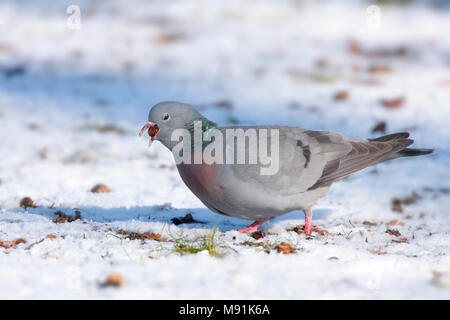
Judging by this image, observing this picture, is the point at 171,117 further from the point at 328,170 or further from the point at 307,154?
the point at 328,170

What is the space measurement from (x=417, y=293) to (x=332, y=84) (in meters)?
5.14

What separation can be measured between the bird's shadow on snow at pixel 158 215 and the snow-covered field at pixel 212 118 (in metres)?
0.02

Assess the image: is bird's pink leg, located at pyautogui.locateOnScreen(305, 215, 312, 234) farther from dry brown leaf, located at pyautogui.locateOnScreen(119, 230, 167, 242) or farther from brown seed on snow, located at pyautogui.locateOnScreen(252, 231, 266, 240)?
dry brown leaf, located at pyautogui.locateOnScreen(119, 230, 167, 242)

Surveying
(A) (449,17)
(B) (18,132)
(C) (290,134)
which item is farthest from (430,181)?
(A) (449,17)

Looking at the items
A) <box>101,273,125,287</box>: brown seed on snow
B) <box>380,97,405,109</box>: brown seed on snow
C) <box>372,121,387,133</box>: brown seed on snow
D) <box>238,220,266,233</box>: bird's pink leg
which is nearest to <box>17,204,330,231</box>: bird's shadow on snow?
<box>238,220,266,233</box>: bird's pink leg

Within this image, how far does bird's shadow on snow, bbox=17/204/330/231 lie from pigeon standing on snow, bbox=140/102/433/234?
1.15 feet

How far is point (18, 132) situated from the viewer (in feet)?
20.9

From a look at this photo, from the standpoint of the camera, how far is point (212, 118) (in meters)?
6.66

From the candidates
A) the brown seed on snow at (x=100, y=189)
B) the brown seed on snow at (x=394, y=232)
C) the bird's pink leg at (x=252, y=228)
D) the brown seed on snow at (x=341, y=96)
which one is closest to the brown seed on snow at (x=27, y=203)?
the brown seed on snow at (x=100, y=189)

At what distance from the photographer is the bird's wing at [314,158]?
3715mm

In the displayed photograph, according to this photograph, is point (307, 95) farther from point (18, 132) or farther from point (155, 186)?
point (18, 132)

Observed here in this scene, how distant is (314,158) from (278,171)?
34 cm

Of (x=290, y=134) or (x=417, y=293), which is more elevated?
(x=290, y=134)

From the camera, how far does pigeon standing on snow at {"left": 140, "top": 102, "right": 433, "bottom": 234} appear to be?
361cm
